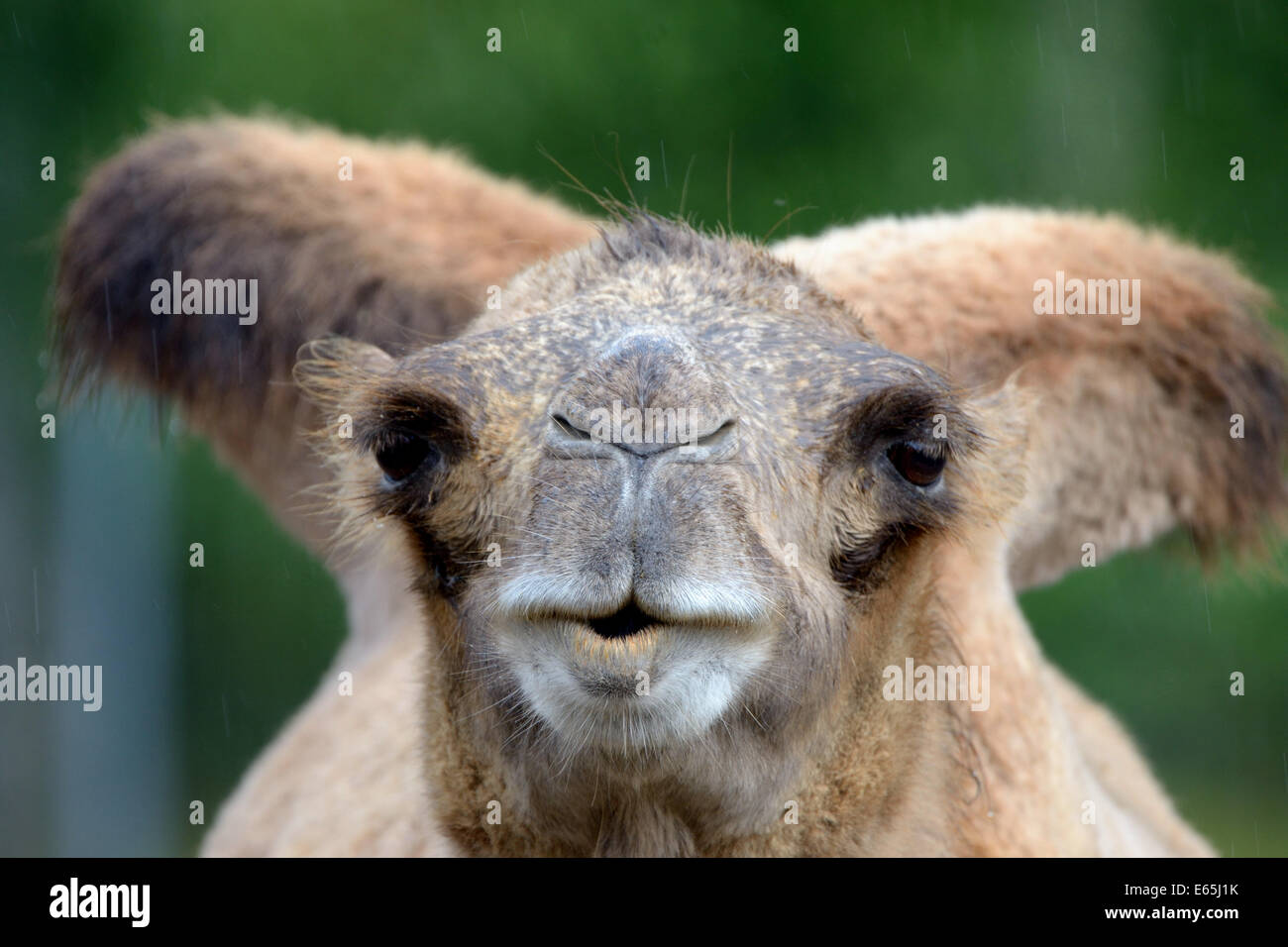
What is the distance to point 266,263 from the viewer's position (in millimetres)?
5246

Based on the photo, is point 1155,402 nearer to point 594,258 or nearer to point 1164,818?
point 1164,818

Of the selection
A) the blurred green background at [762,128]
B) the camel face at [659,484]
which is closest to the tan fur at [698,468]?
the camel face at [659,484]

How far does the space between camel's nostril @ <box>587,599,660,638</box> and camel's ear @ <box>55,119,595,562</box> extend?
8.23 feet

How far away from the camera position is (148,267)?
17.6 ft

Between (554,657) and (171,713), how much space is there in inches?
399

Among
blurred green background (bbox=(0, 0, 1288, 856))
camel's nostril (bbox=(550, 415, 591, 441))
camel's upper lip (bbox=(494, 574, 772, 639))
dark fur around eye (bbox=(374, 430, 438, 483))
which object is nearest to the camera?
camel's upper lip (bbox=(494, 574, 772, 639))

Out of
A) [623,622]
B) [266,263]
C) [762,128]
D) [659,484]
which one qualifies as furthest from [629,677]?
[762,128]

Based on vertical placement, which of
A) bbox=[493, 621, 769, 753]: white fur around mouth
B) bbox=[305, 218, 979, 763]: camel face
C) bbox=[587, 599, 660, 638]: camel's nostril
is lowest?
bbox=[493, 621, 769, 753]: white fur around mouth

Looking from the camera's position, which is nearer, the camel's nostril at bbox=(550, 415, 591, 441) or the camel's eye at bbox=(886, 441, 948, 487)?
the camel's nostril at bbox=(550, 415, 591, 441)

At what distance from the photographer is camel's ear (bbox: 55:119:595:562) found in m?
5.09

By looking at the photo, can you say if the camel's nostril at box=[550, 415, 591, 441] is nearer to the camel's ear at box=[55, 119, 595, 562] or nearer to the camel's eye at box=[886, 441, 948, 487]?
the camel's eye at box=[886, 441, 948, 487]

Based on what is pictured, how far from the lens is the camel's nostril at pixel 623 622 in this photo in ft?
8.47

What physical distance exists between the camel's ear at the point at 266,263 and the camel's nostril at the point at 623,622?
2507mm

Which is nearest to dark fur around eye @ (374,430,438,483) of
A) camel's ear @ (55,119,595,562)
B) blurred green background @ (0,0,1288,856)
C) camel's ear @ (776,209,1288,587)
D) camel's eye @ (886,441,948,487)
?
camel's eye @ (886,441,948,487)
